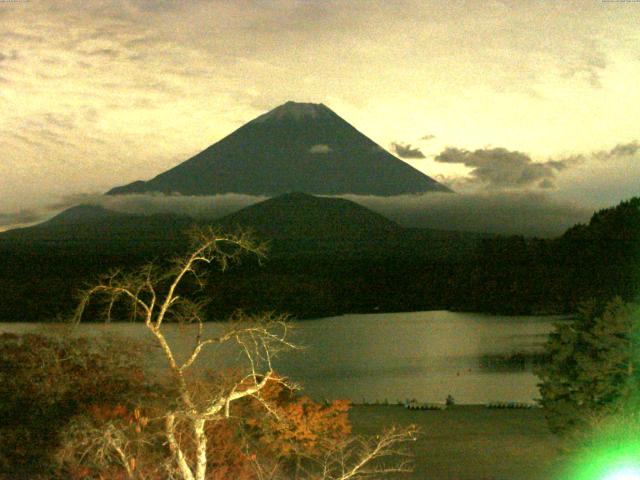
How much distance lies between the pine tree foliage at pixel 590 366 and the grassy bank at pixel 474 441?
2.94ft

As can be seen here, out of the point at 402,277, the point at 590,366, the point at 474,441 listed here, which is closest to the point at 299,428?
the point at 474,441

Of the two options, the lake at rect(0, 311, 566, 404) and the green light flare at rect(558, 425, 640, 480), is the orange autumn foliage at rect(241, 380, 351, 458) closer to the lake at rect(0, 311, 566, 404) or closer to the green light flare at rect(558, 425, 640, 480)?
the lake at rect(0, 311, 566, 404)

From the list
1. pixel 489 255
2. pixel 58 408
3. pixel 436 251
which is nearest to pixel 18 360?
pixel 58 408

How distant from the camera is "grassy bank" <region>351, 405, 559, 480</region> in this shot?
12438mm

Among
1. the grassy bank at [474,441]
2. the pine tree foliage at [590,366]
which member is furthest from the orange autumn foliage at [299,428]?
the pine tree foliage at [590,366]

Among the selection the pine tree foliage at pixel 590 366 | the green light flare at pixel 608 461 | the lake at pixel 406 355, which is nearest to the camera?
the green light flare at pixel 608 461

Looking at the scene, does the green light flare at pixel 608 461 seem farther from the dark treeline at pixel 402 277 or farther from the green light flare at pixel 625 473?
the dark treeline at pixel 402 277

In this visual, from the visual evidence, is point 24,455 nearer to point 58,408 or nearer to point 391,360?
point 58,408

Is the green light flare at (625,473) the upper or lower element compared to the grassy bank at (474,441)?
upper

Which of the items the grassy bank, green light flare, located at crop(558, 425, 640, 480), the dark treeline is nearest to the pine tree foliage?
green light flare, located at crop(558, 425, 640, 480)

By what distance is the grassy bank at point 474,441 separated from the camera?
40.8ft

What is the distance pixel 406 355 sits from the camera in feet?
130

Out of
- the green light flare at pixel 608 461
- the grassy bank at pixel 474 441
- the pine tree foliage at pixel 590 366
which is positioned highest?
the pine tree foliage at pixel 590 366

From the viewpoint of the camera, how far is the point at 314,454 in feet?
42.6
